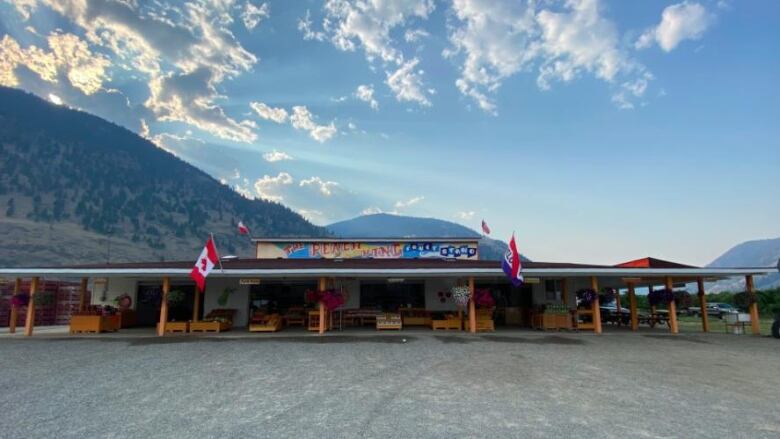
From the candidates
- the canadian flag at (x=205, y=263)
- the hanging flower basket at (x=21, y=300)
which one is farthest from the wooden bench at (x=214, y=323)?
the hanging flower basket at (x=21, y=300)

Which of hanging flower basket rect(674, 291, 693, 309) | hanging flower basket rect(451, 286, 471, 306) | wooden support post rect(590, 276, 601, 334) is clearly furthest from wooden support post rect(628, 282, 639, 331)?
hanging flower basket rect(451, 286, 471, 306)

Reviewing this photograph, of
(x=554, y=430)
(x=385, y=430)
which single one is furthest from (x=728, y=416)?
(x=385, y=430)

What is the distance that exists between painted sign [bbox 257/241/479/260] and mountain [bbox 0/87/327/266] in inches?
2423

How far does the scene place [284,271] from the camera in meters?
14.5

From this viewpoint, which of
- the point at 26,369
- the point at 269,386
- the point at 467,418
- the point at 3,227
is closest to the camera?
the point at 467,418

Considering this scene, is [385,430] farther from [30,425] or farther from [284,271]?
[284,271]

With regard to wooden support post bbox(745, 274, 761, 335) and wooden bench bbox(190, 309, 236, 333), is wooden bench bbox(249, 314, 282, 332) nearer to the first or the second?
wooden bench bbox(190, 309, 236, 333)

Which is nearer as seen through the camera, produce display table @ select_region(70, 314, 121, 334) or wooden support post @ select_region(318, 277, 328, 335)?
wooden support post @ select_region(318, 277, 328, 335)

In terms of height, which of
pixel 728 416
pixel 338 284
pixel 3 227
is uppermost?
pixel 3 227

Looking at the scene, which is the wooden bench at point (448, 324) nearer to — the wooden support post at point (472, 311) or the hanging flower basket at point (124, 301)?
the wooden support post at point (472, 311)

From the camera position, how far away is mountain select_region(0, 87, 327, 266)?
95312 millimetres

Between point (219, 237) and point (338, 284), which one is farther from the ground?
point (219, 237)

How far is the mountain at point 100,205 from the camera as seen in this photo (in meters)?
95.3

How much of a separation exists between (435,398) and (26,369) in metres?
8.21
